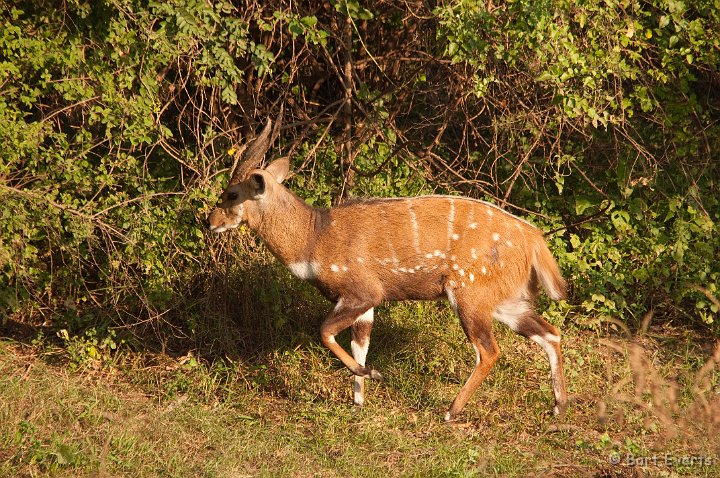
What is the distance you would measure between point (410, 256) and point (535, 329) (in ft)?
3.23

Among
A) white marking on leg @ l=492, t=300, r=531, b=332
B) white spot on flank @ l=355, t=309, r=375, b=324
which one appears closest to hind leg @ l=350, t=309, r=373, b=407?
white spot on flank @ l=355, t=309, r=375, b=324

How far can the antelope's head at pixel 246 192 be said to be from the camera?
257 inches

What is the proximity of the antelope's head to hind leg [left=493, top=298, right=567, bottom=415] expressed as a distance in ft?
5.94

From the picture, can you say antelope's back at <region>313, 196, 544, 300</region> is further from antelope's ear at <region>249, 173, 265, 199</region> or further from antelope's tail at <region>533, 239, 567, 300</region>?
antelope's ear at <region>249, 173, 265, 199</region>

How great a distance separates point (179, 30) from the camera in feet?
20.3

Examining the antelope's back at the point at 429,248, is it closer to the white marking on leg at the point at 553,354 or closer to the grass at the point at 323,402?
the white marking on leg at the point at 553,354

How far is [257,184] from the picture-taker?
256 inches

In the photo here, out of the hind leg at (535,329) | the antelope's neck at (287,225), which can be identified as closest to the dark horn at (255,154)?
the antelope's neck at (287,225)

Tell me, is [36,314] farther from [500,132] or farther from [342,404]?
[500,132]

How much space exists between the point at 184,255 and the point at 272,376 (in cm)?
132

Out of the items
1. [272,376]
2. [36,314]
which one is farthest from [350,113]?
[36,314]

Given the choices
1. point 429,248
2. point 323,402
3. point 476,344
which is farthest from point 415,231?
point 323,402

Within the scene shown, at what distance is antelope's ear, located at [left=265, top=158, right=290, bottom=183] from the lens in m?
6.76

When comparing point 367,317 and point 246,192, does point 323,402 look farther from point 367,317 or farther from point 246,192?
point 246,192
